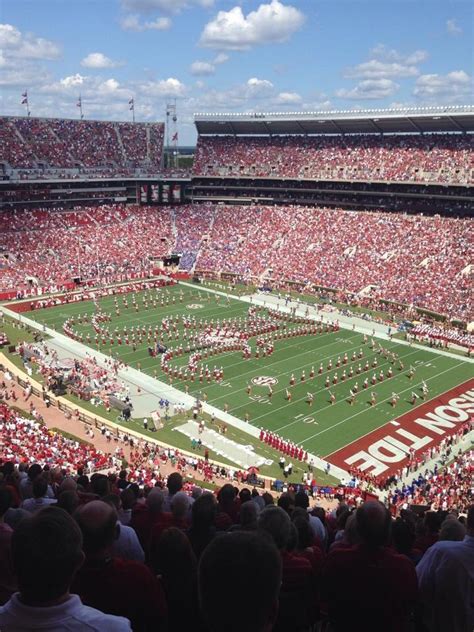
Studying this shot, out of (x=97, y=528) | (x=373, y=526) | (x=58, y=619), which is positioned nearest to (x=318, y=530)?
(x=373, y=526)

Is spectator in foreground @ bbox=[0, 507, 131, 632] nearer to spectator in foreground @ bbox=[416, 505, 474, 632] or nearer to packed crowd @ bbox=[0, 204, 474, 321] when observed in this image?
spectator in foreground @ bbox=[416, 505, 474, 632]

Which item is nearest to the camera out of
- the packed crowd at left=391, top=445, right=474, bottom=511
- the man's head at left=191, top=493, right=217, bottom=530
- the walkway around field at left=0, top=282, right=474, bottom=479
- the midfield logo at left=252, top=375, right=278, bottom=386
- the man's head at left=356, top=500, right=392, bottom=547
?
the man's head at left=356, top=500, right=392, bottom=547

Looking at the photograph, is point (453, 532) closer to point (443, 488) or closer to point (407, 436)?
point (443, 488)

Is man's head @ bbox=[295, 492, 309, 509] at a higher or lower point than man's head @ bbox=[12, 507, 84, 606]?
lower

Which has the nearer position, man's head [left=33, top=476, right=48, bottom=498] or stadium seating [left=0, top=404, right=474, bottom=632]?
stadium seating [left=0, top=404, right=474, bottom=632]

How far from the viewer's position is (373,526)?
358cm

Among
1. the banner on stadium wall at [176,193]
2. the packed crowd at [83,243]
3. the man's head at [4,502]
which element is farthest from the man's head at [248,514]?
the banner on stadium wall at [176,193]

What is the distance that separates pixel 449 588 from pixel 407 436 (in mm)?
19943

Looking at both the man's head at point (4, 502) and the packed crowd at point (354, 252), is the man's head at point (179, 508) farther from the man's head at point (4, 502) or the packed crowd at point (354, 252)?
the packed crowd at point (354, 252)

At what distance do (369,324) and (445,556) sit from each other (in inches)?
1369

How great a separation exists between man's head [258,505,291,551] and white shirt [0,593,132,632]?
1848 millimetres

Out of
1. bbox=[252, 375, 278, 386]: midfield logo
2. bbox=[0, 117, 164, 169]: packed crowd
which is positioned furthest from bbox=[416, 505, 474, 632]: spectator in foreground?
bbox=[0, 117, 164, 169]: packed crowd

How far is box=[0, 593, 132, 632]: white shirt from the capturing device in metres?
2.26

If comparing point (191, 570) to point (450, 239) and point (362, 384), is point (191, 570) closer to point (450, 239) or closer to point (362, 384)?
point (362, 384)
